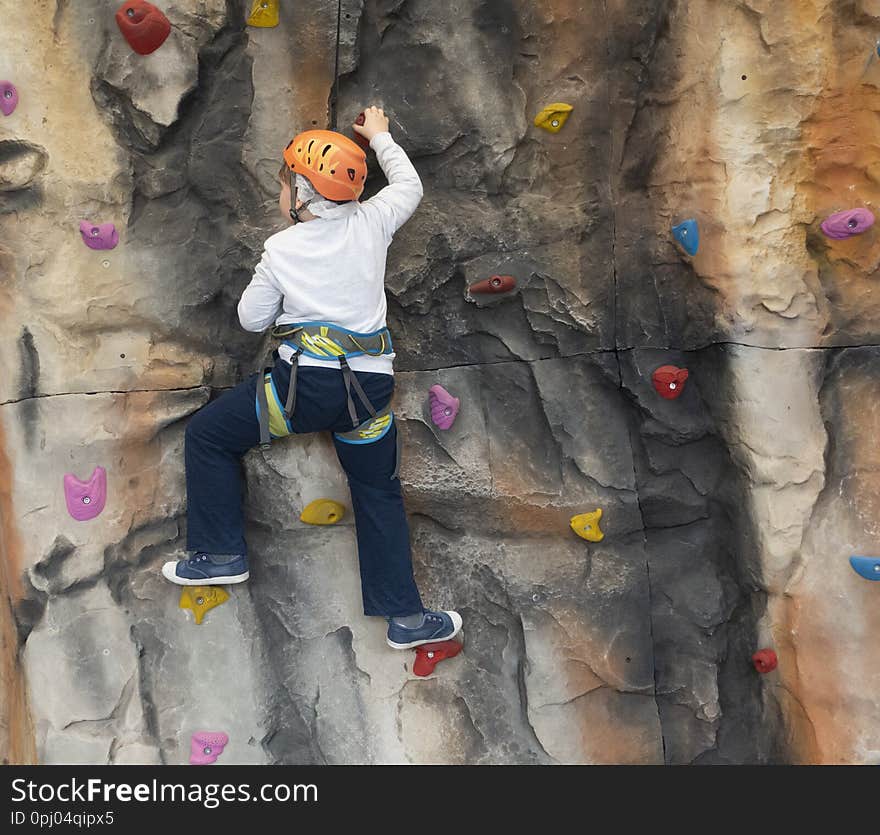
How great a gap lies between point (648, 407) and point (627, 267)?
0.47 meters

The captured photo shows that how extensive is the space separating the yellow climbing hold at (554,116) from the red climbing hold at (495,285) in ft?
1.60

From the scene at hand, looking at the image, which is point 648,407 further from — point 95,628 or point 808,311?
point 95,628

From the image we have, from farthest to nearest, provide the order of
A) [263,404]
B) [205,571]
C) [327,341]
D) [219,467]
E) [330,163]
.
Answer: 1. [205,571]
2. [219,467]
3. [263,404]
4. [327,341]
5. [330,163]

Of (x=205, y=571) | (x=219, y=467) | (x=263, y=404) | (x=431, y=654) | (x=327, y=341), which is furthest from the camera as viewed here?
(x=431, y=654)

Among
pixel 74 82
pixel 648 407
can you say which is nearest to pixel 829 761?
pixel 648 407

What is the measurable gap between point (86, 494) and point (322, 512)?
2.49 feet

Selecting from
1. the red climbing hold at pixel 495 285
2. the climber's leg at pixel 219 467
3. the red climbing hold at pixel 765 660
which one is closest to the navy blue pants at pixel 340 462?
the climber's leg at pixel 219 467

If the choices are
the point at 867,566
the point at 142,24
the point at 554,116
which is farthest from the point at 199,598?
the point at 867,566

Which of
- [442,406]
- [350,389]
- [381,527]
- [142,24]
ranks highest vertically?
[142,24]

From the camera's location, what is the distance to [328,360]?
2.84 m

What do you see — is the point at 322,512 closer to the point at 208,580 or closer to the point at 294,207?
the point at 208,580

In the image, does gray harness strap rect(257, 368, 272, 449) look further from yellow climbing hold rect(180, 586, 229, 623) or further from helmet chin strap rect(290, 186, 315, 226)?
yellow climbing hold rect(180, 586, 229, 623)

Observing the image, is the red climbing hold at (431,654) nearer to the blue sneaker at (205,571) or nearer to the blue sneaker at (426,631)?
the blue sneaker at (426,631)

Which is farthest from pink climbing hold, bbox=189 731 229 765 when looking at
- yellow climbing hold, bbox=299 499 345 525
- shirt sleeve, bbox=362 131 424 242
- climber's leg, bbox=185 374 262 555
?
shirt sleeve, bbox=362 131 424 242
